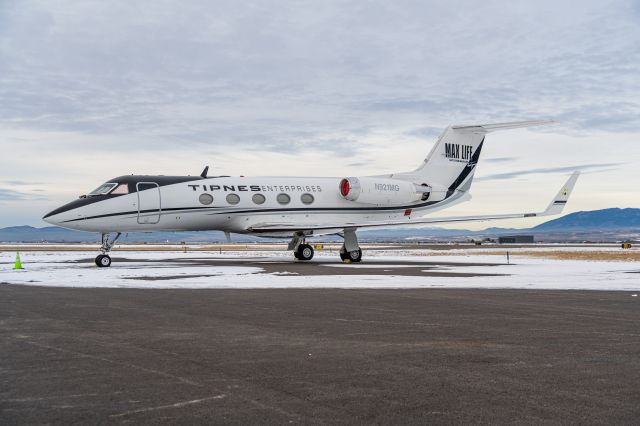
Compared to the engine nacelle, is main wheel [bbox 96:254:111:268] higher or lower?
lower

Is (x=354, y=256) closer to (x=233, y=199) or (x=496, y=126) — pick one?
(x=233, y=199)

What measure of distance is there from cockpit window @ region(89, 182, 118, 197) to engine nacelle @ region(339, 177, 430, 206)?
11230 mm

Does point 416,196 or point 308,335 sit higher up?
point 416,196

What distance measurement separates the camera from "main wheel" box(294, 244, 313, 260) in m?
31.7

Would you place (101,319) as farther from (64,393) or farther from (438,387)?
(438,387)

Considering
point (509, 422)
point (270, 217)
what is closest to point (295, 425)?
point (509, 422)

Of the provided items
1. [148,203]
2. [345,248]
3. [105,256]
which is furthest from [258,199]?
[105,256]

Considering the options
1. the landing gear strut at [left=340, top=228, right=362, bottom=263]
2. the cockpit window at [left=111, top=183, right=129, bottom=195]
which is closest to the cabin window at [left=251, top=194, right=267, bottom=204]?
the landing gear strut at [left=340, top=228, right=362, bottom=263]

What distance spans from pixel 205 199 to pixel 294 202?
451cm

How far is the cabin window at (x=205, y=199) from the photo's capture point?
1146 inches

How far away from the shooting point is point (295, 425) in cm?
477

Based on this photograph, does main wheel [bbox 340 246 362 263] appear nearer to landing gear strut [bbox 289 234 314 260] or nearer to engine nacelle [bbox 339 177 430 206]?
landing gear strut [bbox 289 234 314 260]

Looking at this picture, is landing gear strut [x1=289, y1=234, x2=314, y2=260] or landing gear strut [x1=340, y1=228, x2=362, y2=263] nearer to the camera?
landing gear strut [x1=340, y1=228, x2=362, y2=263]

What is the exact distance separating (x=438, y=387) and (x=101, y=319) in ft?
21.5
